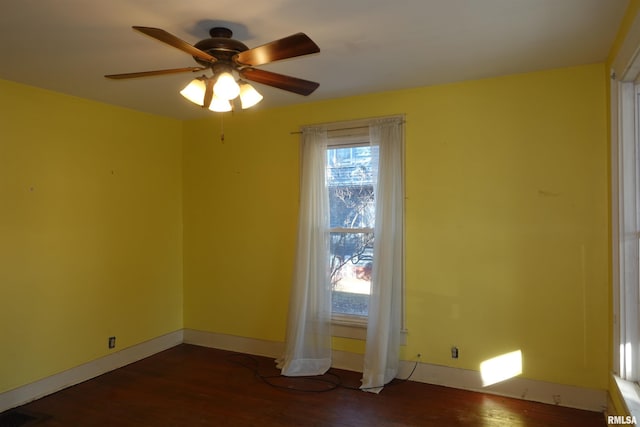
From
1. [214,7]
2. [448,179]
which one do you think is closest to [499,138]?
[448,179]

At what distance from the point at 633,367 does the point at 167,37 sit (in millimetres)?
3139

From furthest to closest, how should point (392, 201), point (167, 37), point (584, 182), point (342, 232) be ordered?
point (342, 232) < point (392, 201) < point (584, 182) < point (167, 37)

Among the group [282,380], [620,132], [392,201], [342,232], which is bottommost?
[282,380]

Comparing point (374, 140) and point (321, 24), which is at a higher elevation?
point (321, 24)

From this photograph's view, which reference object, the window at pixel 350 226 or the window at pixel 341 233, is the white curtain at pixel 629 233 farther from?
the window at pixel 350 226

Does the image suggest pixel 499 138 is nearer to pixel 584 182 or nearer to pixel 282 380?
pixel 584 182

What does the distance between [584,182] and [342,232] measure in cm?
197

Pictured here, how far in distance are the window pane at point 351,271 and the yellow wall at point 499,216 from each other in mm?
375

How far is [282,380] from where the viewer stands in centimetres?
361

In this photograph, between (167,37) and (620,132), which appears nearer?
(167,37)

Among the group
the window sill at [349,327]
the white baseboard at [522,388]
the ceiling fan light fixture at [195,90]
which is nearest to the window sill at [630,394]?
the white baseboard at [522,388]

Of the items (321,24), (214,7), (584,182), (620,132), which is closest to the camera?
(214,7)

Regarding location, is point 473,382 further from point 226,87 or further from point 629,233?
point 226,87

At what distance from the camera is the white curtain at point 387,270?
3.43 m
